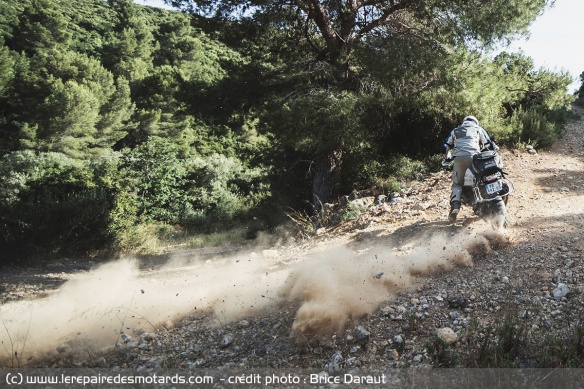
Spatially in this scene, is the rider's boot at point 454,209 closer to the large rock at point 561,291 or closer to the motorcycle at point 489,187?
the motorcycle at point 489,187

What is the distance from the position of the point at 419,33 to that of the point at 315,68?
9.42 ft

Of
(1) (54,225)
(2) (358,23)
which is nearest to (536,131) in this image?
(2) (358,23)

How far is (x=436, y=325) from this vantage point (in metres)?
3.74

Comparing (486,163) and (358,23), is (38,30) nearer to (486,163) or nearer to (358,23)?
(358,23)

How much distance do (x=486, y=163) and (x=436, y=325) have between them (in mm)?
3280

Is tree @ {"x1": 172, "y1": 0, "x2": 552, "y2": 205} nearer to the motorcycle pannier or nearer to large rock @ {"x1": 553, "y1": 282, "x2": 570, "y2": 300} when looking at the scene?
the motorcycle pannier

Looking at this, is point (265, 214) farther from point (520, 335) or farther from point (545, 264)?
point (520, 335)

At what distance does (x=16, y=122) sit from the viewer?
2853 cm

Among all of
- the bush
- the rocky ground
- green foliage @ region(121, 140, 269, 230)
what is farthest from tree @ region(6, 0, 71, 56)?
the bush

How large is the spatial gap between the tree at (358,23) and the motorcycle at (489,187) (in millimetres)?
3656

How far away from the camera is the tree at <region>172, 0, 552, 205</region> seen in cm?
904

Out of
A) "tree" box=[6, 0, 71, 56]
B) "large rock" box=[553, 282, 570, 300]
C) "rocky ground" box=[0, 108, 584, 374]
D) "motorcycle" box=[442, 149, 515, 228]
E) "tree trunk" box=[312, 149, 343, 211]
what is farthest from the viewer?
"tree" box=[6, 0, 71, 56]

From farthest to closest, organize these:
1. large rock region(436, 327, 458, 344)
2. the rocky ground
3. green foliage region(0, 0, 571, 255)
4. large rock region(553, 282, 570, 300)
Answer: green foliage region(0, 0, 571, 255), large rock region(553, 282, 570, 300), large rock region(436, 327, 458, 344), the rocky ground

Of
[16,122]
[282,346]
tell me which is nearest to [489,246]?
[282,346]
